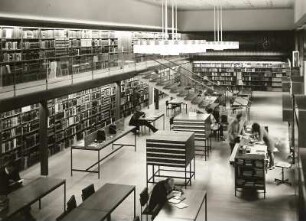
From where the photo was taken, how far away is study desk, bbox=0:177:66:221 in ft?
20.3

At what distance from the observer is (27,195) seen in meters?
6.85

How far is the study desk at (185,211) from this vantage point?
19.3ft

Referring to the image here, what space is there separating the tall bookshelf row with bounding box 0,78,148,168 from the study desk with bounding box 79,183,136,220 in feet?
12.7

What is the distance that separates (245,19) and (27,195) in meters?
19.1

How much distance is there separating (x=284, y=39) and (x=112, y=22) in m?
11.5

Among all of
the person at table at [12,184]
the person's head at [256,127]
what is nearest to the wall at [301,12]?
the person's head at [256,127]

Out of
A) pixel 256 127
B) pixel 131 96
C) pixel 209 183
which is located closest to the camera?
pixel 209 183

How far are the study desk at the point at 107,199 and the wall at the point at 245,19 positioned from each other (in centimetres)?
1816

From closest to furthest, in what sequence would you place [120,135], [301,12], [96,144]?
[301,12] < [96,144] < [120,135]

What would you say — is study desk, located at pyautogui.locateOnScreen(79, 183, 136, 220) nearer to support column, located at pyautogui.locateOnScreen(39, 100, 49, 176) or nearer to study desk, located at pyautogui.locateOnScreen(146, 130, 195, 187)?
study desk, located at pyautogui.locateOnScreen(146, 130, 195, 187)

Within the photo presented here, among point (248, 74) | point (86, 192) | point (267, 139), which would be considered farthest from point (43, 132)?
point (248, 74)

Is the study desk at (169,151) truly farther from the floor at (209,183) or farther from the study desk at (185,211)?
the study desk at (185,211)

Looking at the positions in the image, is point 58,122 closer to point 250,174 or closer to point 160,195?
point 250,174

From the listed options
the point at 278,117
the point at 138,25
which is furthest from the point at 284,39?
the point at 138,25
